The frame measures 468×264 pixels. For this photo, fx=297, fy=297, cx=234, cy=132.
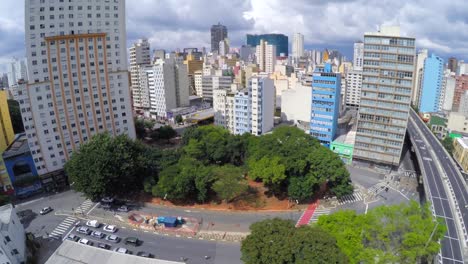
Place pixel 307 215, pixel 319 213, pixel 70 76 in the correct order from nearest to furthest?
pixel 307 215, pixel 319 213, pixel 70 76

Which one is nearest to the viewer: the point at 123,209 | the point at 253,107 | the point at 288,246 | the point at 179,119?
the point at 288,246

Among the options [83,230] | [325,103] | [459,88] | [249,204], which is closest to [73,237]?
[83,230]

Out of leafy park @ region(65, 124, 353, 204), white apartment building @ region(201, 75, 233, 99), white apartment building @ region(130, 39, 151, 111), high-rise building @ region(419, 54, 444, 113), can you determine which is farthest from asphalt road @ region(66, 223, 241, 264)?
high-rise building @ region(419, 54, 444, 113)

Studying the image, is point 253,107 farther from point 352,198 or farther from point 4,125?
point 4,125

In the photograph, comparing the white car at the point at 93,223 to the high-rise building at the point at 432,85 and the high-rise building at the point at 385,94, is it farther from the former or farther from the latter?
the high-rise building at the point at 432,85

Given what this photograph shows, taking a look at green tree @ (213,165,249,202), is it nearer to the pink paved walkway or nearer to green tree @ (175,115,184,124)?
the pink paved walkway

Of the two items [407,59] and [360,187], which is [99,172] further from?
[407,59]

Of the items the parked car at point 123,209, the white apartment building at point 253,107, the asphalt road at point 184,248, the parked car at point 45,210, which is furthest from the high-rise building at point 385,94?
the parked car at point 45,210
